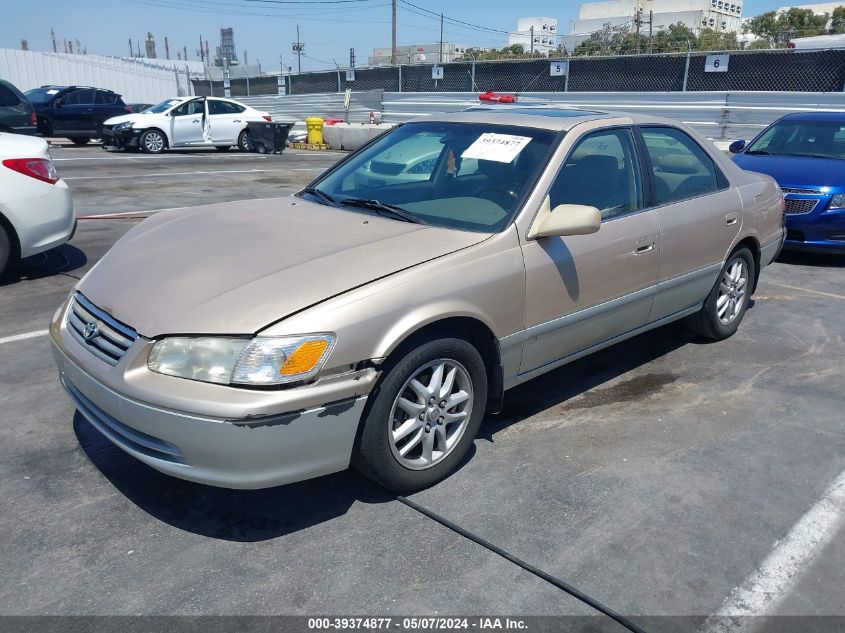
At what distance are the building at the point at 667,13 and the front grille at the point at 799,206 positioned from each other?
82.3 meters

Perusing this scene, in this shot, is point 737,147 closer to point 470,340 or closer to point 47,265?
point 470,340

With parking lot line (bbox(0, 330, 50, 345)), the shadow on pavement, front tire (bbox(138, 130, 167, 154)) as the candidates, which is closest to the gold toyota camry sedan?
parking lot line (bbox(0, 330, 50, 345))

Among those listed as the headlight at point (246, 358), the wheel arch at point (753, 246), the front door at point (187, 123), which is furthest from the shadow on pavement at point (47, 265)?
the front door at point (187, 123)

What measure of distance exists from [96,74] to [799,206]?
4002 cm

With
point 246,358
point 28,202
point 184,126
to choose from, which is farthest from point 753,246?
point 184,126

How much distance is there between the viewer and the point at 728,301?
5219 millimetres

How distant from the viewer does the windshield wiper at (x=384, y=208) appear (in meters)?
3.62

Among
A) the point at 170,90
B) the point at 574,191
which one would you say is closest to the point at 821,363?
the point at 574,191

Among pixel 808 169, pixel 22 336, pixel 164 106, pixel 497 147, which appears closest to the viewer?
pixel 497 147

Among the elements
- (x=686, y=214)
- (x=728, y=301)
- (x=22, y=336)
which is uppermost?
(x=686, y=214)

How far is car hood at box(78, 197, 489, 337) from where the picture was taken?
2.79 m

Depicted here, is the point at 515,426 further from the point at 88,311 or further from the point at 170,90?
the point at 170,90

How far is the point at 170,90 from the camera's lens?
1624 inches

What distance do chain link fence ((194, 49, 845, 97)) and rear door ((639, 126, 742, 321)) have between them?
12.8 metres
